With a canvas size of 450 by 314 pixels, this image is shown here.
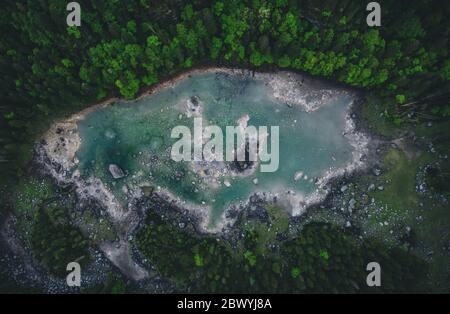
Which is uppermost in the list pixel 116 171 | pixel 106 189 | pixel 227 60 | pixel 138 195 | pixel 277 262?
pixel 227 60

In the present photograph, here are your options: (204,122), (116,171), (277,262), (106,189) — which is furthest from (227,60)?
(277,262)

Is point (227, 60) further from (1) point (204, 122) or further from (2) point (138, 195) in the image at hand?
(2) point (138, 195)

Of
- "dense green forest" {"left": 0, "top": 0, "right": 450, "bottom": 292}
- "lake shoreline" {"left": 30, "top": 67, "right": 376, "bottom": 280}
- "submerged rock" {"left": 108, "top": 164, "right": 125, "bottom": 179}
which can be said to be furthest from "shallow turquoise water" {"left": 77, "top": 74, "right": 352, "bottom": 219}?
"dense green forest" {"left": 0, "top": 0, "right": 450, "bottom": 292}

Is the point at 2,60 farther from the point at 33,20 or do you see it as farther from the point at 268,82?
the point at 268,82

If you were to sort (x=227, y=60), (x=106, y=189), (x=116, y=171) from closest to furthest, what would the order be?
1. (x=227, y=60)
2. (x=116, y=171)
3. (x=106, y=189)

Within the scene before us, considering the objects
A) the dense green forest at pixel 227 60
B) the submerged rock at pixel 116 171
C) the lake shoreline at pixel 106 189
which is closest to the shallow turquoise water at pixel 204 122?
the submerged rock at pixel 116 171
